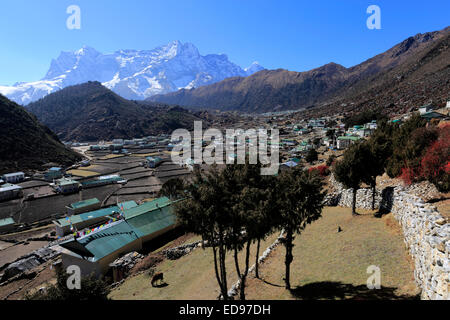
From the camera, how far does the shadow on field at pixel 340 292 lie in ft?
28.1

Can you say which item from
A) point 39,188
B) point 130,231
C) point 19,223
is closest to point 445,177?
point 130,231

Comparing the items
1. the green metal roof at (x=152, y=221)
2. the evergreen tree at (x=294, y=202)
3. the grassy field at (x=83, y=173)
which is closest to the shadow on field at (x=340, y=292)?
the evergreen tree at (x=294, y=202)

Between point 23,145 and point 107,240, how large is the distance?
260 ft

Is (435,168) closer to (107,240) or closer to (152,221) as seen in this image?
(152,221)

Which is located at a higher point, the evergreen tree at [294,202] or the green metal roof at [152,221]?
the evergreen tree at [294,202]

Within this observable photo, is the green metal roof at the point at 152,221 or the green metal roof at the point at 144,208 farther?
the green metal roof at the point at 144,208

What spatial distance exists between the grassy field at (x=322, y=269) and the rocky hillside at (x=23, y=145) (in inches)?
2903

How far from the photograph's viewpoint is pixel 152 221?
1020 inches

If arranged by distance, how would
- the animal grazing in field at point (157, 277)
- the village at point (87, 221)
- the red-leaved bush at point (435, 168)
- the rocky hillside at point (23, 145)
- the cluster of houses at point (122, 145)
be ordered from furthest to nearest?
the cluster of houses at point (122, 145) → the rocky hillside at point (23, 145) → the village at point (87, 221) → the animal grazing in field at point (157, 277) → the red-leaved bush at point (435, 168)

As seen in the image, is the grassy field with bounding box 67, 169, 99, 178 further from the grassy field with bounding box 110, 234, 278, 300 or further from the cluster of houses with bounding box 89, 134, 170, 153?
the grassy field with bounding box 110, 234, 278, 300

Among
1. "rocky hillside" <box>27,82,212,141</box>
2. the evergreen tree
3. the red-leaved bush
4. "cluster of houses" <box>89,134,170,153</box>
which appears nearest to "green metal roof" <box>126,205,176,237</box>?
the evergreen tree

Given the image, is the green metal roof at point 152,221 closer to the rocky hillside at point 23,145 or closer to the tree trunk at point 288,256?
the tree trunk at point 288,256

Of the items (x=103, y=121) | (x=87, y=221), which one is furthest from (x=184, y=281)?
(x=103, y=121)
